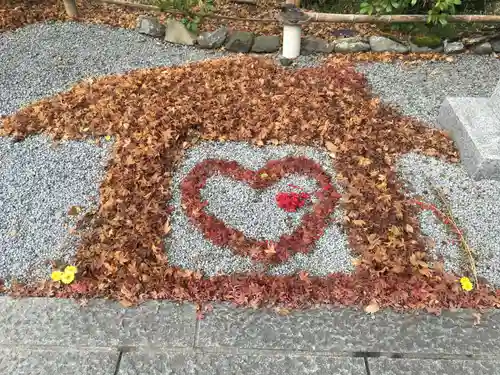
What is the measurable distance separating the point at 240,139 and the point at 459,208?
194 cm

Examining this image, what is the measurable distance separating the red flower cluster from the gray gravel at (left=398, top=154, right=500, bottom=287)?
89cm

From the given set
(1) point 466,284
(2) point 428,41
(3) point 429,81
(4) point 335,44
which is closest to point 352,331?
(1) point 466,284

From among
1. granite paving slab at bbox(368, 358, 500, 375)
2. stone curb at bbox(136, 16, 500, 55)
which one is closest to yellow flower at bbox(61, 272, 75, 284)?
granite paving slab at bbox(368, 358, 500, 375)

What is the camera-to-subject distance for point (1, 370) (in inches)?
92.0

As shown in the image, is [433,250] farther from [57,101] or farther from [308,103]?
[57,101]

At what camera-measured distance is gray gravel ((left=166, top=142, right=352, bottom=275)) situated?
2930mm

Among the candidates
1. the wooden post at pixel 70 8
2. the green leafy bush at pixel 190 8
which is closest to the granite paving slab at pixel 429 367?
the green leafy bush at pixel 190 8

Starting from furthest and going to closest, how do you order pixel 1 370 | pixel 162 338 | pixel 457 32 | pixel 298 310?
1. pixel 457 32
2. pixel 298 310
3. pixel 162 338
4. pixel 1 370

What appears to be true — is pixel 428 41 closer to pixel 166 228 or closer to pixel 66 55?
pixel 166 228

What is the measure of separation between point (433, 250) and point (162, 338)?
195cm

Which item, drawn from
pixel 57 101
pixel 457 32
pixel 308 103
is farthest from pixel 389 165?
pixel 57 101

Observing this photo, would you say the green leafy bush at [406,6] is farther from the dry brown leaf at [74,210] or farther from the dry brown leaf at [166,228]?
the dry brown leaf at [74,210]

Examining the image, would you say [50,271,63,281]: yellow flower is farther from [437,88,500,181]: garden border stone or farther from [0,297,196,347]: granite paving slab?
[437,88,500,181]: garden border stone

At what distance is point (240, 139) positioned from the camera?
3924 millimetres
